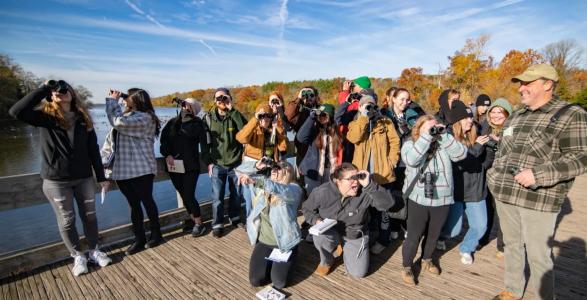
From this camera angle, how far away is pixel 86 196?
2742 millimetres

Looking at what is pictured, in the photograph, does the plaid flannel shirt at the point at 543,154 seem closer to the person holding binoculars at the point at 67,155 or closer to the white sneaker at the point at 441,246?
the white sneaker at the point at 441,246

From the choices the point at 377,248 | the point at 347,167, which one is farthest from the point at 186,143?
the point at 377,248

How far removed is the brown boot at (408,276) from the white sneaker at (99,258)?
2.90 m

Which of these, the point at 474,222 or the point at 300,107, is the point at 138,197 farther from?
the point at 474,222

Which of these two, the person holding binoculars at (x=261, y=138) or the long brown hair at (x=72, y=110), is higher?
the long brown hair at (x=72, y=110)

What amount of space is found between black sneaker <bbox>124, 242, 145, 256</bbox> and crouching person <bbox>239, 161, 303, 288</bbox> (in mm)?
1326

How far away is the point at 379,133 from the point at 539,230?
59.3 inches

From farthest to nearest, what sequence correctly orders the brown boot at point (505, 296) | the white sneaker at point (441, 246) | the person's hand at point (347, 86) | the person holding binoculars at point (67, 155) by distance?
the person's hand at point (347, 86), the white sneaker at point (441, 246), the person holding binoculars at point (67, 155), the brown boot at point (505, 296)

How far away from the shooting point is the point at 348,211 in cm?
282

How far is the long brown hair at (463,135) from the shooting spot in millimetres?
2861

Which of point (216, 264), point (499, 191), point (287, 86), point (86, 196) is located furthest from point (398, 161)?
point (287, 86)

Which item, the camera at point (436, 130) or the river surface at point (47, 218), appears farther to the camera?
the river surface at point (47, 218)

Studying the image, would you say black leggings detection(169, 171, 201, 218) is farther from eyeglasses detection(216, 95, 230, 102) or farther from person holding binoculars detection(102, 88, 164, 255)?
eyeglasses detection(216, 95, 230, 102)

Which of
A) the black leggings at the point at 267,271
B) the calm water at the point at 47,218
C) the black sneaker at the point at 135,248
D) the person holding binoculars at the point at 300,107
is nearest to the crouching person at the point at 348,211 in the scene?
the black leggings at the point at 267,271
